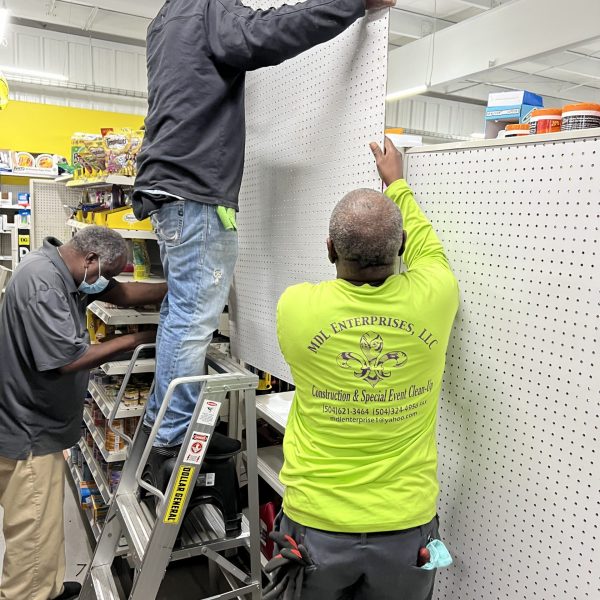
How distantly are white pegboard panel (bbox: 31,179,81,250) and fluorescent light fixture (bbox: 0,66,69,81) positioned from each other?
649 cm

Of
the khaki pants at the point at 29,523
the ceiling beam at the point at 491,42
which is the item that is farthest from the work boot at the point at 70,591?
the ceiling beam at the point at 491,42

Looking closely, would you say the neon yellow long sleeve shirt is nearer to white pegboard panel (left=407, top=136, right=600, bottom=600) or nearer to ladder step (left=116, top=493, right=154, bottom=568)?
white pegboard panel (left=407, top=136, right=600, bottom=600)

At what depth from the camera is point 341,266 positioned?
149 cm

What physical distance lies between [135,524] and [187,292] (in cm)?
90

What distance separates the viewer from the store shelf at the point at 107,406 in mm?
2885

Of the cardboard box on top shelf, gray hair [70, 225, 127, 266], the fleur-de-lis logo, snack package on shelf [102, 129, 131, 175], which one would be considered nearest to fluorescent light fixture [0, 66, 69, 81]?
snack package on shelf [102, 129, 131, 175]

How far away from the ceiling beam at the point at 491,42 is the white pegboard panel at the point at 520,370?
6.10 metres

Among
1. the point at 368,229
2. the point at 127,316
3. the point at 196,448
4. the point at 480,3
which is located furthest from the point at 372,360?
the point at 480,3

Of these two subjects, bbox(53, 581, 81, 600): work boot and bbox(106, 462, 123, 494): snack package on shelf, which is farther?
bbox(106, 462, 123, 494): snack package on shelf

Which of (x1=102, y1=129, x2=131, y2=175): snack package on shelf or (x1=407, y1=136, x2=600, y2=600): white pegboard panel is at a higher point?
(x1=102, y1=129, x2=131, y2=175): snack package on shelf

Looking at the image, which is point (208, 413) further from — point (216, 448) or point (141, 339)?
point (141, 339)

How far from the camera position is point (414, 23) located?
983 cm

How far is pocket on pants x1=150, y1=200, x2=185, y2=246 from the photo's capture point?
1930mm

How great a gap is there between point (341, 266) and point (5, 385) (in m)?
1.86
